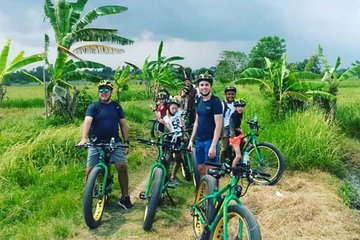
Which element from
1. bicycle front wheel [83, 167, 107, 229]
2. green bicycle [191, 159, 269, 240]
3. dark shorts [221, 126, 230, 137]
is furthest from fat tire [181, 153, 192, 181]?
green bicycle [191, 159, 269, 240]

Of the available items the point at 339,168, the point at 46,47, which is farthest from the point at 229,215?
the point at 46,47

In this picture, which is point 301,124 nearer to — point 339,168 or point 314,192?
point 339,168

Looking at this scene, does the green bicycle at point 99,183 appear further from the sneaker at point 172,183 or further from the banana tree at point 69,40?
the banana tree at point 69,40

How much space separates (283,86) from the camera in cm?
1244

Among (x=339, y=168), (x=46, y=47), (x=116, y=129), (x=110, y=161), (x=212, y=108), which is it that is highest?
(x=46, y=47)

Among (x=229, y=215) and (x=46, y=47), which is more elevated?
(x=46, y=47)

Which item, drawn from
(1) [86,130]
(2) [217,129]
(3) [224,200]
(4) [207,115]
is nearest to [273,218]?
(2) [217,129]

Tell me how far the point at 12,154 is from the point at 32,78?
7427 millimetres

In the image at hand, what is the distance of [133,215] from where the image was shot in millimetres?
6098

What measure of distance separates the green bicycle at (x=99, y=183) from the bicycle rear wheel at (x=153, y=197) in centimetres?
75

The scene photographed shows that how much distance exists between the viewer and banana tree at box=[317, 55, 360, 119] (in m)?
12.9

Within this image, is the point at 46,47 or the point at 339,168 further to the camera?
the point at 46,47

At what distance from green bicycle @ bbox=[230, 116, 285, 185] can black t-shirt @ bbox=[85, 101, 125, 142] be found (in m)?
2.91

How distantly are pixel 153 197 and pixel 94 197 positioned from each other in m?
0.97
